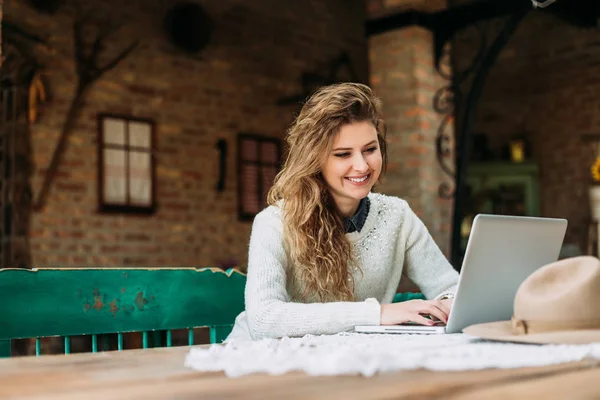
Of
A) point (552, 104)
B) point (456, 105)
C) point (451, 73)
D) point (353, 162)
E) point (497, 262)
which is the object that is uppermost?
point (552, 104)

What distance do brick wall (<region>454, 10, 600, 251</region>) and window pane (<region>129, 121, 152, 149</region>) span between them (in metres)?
4.36

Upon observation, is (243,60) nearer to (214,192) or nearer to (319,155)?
(214,192)

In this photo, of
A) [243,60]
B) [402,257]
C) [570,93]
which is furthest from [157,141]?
[570,93]

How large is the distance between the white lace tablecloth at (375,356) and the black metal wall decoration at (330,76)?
5.97m

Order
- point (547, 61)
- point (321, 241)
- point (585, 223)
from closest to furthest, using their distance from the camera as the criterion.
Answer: point (321, 241) < point (585, 223) < point (547, 61)

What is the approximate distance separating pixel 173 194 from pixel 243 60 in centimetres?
151

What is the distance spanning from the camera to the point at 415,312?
1.69 m

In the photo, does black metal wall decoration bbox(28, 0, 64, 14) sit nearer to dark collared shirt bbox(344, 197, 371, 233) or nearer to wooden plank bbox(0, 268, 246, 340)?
wooden plank bbox(0, 268, 246, 340)

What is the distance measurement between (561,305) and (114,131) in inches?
197

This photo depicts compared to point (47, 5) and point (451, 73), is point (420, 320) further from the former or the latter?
point (47, 5)

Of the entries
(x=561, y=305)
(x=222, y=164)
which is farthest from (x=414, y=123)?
(x=561, y=305)

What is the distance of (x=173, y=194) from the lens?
20.3ft

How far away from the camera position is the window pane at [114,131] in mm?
5734

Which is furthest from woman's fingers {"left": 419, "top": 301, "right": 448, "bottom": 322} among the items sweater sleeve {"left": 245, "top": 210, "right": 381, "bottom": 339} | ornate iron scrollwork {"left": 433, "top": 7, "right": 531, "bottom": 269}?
ornate iron scrollwork {"left": 433, "top": 7, "right": 531, "bottom": 269}
